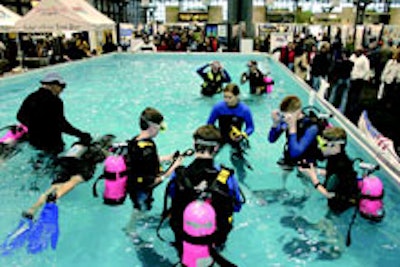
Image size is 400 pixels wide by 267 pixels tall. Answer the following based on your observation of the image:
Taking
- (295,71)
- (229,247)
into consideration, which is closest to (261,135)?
(229,247)

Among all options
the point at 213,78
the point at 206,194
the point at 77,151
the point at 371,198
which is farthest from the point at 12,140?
the point at 213,78

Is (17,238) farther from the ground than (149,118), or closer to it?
closer to it

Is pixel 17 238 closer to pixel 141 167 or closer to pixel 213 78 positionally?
pixel 141 167

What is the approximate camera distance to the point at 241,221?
4414 millimetres

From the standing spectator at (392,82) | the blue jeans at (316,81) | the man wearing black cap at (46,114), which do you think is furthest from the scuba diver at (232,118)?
the blue jeans at (316,81)

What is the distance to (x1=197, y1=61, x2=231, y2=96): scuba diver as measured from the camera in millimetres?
9984

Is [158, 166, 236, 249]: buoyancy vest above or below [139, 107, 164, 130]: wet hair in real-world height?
below

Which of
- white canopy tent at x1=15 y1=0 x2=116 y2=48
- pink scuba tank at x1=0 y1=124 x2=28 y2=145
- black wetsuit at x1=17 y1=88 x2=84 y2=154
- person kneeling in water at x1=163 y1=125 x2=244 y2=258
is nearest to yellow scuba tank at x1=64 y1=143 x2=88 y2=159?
black wetsuit at x1=17 y1=88 x2=84 y2=154

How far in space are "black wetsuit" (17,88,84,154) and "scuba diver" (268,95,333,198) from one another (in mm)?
2731

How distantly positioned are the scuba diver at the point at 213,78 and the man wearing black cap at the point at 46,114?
535 cm

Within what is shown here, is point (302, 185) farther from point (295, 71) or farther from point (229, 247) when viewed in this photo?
point (295, 71)

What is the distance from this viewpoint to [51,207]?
126 inches

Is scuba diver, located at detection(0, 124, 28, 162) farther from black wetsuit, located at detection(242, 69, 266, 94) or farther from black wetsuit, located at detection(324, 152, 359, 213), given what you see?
black wetsuit, located at detection(242, 69, 266, 94)

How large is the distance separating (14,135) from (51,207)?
285 centimetres
